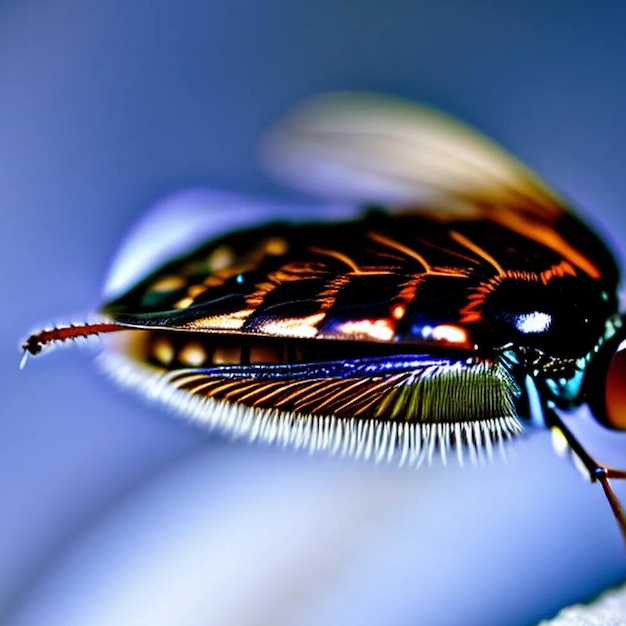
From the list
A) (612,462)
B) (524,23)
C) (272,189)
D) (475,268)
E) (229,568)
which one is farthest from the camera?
(524,23)

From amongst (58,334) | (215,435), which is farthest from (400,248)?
(215,435)

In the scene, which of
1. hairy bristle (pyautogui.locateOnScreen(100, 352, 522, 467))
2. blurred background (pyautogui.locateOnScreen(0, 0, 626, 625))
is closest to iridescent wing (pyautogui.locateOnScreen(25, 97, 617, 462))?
hairy bristle (pyautogui.locateOnScreen(100, 352, 522, 467))

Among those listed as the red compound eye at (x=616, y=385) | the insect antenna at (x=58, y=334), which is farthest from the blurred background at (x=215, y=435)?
the insect antenna at (x=58, y=334)

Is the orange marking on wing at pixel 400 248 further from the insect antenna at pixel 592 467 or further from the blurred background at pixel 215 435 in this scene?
the blurred background at pixel 215 435

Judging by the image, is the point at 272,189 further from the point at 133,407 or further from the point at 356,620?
the point at 356,620

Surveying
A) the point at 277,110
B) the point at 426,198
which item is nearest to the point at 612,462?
the point at 426,198

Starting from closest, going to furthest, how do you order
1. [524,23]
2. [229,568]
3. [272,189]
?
[229,568]
[272,189]
[524,23]

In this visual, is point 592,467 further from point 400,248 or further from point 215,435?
point 215,435
